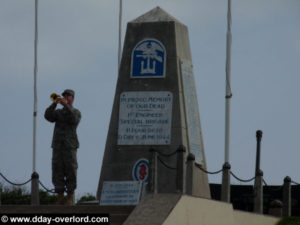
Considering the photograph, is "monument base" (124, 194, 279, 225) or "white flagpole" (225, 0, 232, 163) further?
"white flagpole" (225, 0, 232, 163)

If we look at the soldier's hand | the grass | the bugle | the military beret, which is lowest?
the grass

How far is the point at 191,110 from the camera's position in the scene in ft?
71.0

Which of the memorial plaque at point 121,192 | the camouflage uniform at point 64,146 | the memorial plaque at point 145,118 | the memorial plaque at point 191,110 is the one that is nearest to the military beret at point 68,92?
the camouflage uniform at point 64,146

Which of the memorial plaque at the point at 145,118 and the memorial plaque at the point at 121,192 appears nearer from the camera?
the memorial plaque at the point at 121,192

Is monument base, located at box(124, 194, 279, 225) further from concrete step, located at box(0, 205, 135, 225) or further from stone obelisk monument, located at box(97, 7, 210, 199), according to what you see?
stone obelisk monument, located at box(97, 7, 210, 199)

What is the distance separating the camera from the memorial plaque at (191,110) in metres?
21.5

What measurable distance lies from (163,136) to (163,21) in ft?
8.64

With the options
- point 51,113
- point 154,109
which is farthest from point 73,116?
point 154,109

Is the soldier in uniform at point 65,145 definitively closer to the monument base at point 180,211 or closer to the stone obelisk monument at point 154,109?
the stone obelisk monument at point 154,109

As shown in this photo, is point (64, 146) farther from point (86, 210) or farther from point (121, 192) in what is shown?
point (86, 210)

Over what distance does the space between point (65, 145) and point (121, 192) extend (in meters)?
2.24

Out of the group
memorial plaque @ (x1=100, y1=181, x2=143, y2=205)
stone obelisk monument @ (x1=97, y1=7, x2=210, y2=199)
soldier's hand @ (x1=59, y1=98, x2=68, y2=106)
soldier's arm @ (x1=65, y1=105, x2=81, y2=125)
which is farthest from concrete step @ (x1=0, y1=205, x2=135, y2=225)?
stone obelisk monument @ (x1=97, y1=7, x2=210, y2=199)

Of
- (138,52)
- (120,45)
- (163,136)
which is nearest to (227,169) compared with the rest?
(163,136)

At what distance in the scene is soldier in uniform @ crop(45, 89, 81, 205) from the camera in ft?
63.2
